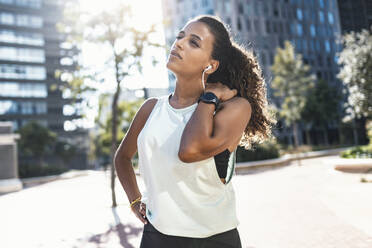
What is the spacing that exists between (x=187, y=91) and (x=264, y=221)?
227 inches

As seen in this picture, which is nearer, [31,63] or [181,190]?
[181,190]

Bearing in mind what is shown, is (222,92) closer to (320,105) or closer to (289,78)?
(289,78)

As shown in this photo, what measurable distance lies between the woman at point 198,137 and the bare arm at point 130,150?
0.09 feet

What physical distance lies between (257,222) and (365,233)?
6.65 feet

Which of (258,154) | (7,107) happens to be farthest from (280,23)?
(7,107)

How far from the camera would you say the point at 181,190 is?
1.62 meters

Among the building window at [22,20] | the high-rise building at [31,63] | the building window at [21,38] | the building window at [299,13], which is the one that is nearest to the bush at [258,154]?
the building window at [299,13]

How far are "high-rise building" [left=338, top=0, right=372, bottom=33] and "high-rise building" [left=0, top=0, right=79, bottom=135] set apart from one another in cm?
4953

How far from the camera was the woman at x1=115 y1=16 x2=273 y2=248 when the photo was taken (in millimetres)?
1556

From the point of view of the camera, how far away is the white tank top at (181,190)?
5.26ft

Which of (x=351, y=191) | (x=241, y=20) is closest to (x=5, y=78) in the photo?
(x=241, y=20)

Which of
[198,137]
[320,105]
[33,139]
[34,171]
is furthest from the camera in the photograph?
[320,105]

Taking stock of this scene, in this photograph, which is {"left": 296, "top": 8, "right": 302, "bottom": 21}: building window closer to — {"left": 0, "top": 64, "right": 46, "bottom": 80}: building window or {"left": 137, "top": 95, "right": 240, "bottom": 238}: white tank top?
{"left": 0, "top": 64, "right": 46, "bottom": 80}: building window

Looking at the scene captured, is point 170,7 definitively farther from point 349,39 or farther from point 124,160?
point 124,160
